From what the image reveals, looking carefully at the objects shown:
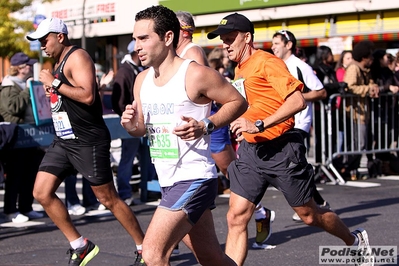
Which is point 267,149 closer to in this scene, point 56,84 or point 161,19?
point 161,19

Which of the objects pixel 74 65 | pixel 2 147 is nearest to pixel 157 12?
pixel 74 65

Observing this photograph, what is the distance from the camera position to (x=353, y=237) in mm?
6266

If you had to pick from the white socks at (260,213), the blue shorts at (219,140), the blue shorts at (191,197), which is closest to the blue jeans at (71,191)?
the blue shorts at (219,140)

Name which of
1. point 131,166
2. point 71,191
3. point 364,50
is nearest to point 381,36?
point 364,50

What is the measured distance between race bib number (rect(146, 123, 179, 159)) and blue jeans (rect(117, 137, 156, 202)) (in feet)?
17.6

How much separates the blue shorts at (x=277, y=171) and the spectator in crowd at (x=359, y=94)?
6.21 m

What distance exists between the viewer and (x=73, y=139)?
22.8ft

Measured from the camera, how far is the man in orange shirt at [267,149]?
604 cm

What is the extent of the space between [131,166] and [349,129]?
3.86 meters

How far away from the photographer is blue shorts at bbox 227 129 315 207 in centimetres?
609

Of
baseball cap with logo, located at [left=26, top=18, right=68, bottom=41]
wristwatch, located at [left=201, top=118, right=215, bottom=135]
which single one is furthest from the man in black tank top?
wristwatch, located at [left=201, top=118, right=215, bottom=135]

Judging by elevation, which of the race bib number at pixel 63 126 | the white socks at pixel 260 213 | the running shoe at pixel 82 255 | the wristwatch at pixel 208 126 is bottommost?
the running shoe at pixel 82 255

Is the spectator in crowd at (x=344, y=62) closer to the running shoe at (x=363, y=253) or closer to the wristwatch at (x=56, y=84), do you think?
the running shoe at (x=363, y=253)

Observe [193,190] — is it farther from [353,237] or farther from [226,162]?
[226,162]
